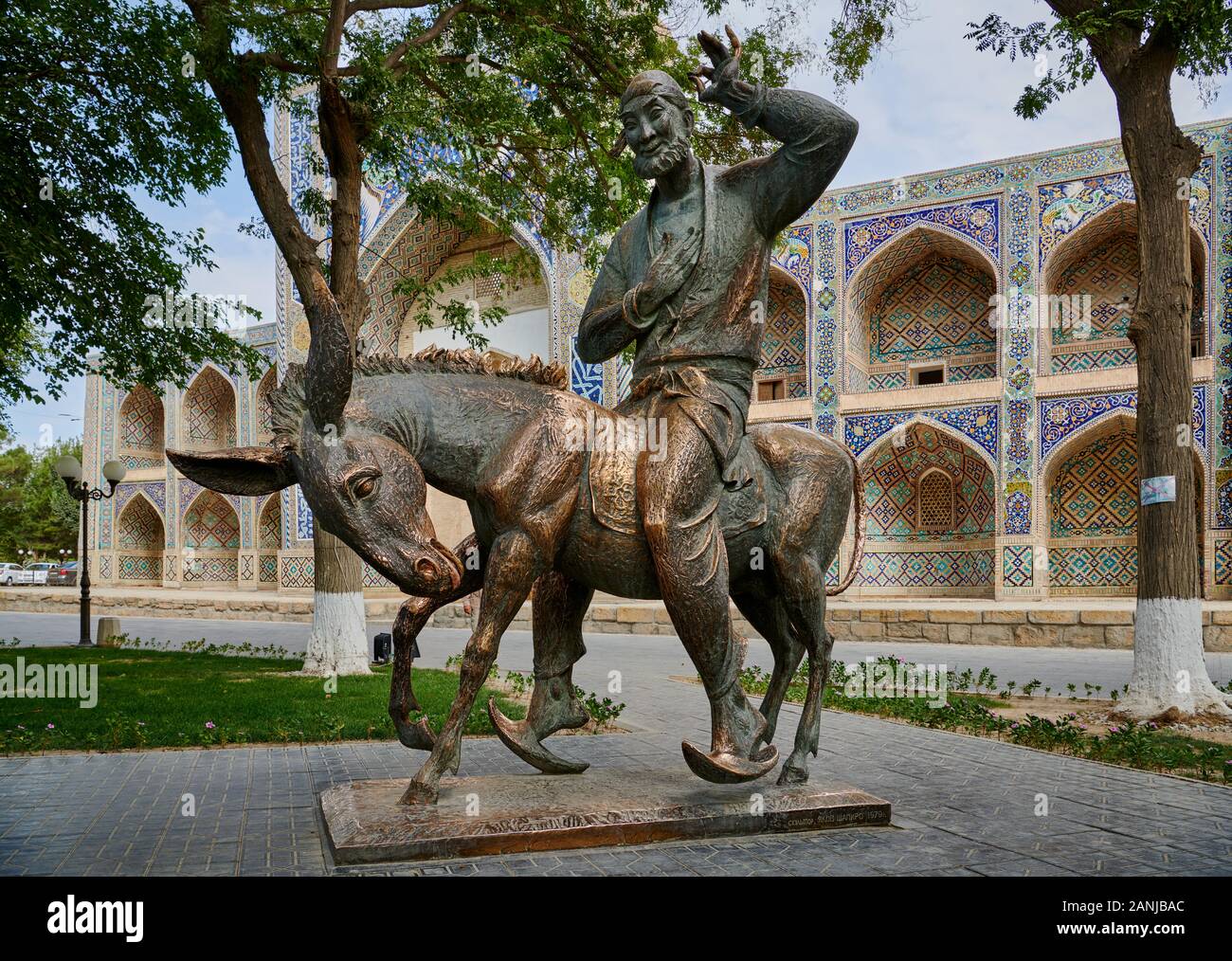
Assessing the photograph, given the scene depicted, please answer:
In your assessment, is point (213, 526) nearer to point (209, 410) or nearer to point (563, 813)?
point (209, 410)

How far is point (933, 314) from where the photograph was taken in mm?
20109

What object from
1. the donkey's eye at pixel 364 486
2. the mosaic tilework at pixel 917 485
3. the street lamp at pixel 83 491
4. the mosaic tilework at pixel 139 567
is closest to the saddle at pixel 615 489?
the donkey's eye at pixel 364 486

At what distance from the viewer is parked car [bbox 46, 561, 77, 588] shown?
3603 cm

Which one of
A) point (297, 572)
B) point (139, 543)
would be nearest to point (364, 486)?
point (297, 572)

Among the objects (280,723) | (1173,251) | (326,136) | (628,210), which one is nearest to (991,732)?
(1173,251)

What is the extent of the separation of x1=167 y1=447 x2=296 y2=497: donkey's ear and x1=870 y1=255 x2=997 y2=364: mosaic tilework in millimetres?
18508

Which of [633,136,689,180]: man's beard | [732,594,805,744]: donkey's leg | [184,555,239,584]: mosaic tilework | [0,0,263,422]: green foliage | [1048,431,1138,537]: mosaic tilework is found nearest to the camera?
[633,136,689,180]: man's beard

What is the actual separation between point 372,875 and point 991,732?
4871mm

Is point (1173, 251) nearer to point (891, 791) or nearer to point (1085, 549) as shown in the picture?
point (891, 791)

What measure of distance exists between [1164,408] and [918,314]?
13.3 metres

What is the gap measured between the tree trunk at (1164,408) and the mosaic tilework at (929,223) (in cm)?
1045

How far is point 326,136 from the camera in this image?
9.68 metres

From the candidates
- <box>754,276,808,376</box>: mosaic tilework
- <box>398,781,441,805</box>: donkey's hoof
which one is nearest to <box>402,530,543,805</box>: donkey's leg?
<box>398,781,441,805</box>: donkey's hoof

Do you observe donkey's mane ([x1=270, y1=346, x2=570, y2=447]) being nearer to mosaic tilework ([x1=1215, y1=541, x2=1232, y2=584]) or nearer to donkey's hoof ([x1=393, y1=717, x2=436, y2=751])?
donkey's hoof ([x1=393, y1=717, x2=436, y2=751])
